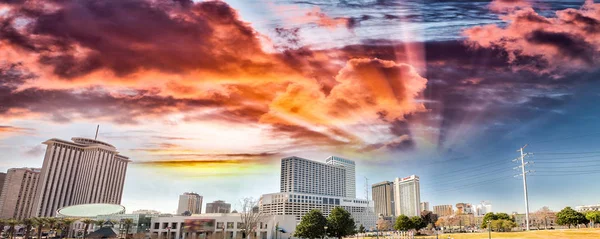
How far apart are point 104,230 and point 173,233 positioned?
577 inches

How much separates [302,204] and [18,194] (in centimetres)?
11685

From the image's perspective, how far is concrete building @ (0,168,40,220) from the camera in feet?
428

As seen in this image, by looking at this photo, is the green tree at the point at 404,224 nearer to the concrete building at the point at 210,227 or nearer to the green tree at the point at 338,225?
the green tree at the point at 338,225

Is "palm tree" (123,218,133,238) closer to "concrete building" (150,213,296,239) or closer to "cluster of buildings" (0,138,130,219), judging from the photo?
"concrete building" (150,213,296,239)

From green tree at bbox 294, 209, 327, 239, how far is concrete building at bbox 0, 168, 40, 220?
12101cm

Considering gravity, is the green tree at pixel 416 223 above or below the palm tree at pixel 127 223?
above

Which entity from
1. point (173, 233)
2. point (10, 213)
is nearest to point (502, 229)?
point (173, 233)

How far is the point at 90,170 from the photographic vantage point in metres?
142

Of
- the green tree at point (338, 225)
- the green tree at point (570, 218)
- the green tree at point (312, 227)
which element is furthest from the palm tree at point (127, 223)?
the green tree at point (570, 218)

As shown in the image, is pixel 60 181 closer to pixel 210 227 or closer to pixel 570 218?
pixel 210 227

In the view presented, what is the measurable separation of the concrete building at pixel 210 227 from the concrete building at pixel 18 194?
84.6 meters

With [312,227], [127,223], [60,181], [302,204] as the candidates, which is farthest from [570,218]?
[60,181]

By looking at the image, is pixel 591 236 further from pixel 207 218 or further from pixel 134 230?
pixel 134 230

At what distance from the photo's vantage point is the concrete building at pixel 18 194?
130 metres
